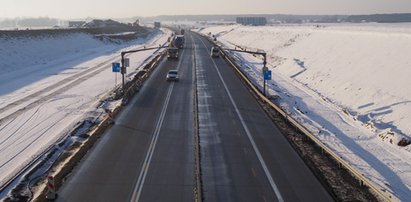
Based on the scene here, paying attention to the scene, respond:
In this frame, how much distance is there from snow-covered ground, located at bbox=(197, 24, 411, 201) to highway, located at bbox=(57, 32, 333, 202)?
3.89m

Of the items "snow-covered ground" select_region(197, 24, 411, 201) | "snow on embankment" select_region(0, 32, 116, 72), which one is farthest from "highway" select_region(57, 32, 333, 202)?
"snow on embankment" select_region(0, 32, 116, 72)

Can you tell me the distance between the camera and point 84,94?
1984 inches

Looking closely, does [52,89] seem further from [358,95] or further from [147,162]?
[358,95]

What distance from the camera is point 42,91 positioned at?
52500mm

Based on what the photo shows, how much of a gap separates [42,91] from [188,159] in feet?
102

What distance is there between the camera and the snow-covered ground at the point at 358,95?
28.0 m

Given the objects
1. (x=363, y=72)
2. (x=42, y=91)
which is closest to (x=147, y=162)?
(x=42, y=91)

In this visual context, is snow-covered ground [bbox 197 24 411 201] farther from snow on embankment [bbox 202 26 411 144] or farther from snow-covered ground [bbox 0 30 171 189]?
snow-covered ground [bbox 0 30 171 189]

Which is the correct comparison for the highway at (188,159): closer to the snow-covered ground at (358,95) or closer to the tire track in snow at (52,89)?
the snow-covered ground at (358,95)

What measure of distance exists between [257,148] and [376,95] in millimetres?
17863

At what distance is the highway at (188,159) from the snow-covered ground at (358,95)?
3.89 m

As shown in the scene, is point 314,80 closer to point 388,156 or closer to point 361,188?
point 388,156

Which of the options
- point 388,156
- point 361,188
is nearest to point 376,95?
point 388,156

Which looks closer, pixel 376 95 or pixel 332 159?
pixel 332 159
